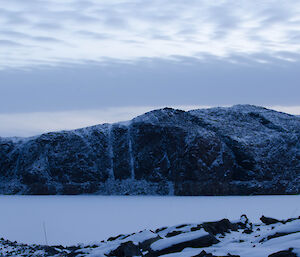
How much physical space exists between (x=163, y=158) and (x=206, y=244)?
3625cm

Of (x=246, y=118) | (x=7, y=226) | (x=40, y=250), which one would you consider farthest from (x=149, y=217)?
(x=246, y=118)

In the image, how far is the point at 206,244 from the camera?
1325cm

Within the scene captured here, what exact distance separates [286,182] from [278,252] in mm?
38921

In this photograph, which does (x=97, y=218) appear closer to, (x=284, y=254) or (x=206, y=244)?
(x=206, y=244)

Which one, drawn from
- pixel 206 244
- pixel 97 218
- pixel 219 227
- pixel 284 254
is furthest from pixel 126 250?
pixel 97 218

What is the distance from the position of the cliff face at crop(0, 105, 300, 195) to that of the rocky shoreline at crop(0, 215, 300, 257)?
96.0 feet

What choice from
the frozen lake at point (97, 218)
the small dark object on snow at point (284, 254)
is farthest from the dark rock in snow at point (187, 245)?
the frozen lake at point (97, 218)

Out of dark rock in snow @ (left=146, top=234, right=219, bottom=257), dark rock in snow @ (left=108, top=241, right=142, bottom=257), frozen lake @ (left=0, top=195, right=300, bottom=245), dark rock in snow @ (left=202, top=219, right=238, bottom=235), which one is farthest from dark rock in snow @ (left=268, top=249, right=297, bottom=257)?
frozen lake @ (left=0, top=195, right=300, bottom=245)

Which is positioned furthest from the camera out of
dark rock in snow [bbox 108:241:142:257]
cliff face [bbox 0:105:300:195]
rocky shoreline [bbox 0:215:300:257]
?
cliff face [bbox 0:105:300:195]

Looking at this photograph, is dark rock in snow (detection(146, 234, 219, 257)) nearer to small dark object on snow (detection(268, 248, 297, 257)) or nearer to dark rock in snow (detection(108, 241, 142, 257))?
dark rock in snow (detection(108, 241, 142, 257))

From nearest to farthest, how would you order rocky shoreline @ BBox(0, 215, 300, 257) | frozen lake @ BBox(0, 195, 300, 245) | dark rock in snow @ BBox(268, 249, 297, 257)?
1. dark rock in snow @ BBox(268, 249, 297, 257)
2. rocky shoreline @ BBox(0, 215, 300, 257)
3. frozen lake @ BBox(0, 195, 300, 245)

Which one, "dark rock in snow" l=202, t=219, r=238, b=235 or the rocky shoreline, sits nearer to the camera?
the rocky shoreline

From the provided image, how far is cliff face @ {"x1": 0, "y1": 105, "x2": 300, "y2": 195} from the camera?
154 ft

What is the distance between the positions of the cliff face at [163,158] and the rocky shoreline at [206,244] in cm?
2925
